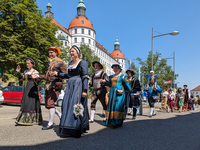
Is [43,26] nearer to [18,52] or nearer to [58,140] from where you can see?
[18,52]

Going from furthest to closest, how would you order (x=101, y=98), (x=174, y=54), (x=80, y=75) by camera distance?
(x=174, y=54) → (x=101, y=98) → (x=80, y=75)

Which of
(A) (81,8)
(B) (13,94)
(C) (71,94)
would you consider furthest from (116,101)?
(A) (81,8)

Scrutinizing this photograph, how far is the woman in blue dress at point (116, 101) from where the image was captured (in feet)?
19.6

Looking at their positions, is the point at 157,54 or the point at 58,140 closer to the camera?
the point at 58,140

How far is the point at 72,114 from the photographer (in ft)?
14.7

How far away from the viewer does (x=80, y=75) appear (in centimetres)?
494

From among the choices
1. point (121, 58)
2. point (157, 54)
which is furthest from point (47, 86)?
point (121, 58)

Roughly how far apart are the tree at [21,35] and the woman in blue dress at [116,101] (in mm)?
15237

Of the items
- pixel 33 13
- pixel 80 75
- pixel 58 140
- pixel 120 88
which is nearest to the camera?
pixel 58 140

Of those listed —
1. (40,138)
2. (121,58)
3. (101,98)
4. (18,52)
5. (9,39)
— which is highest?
(121,58)

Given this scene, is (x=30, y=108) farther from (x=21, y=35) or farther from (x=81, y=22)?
(x=81, y=22)

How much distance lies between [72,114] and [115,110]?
1928 millimetres

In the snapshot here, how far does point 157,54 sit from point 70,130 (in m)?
48.7

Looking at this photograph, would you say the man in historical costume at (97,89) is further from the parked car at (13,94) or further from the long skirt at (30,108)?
the parked car at (13,94)
